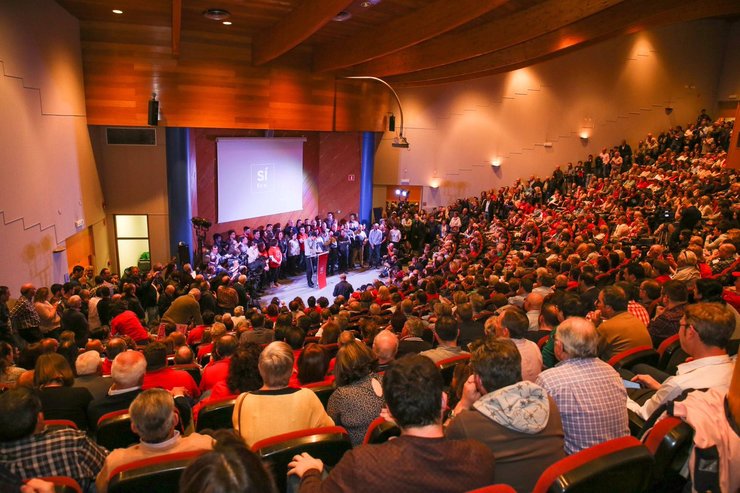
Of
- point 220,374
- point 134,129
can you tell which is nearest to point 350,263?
point 134,129

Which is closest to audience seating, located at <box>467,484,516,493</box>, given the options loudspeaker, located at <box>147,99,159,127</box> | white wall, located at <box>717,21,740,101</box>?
loudspeaker, located at <box>147,99,159,127</box>

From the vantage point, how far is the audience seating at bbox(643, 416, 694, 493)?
1890 mm

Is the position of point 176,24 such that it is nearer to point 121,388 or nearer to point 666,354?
point 121,388

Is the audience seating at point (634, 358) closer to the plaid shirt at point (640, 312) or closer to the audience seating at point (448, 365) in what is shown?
the audience seating at point (448, 365)

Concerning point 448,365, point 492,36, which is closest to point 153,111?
point 492,36

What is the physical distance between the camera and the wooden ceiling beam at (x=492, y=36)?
27.4ft

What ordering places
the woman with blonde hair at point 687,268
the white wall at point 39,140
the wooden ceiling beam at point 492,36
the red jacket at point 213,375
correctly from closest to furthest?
1. the red jacket at point 213,375
2. the woman with blonde hair at point 687,268
3. the white wall at point 39,140
4. the wooden ceiling beam at point 492,36

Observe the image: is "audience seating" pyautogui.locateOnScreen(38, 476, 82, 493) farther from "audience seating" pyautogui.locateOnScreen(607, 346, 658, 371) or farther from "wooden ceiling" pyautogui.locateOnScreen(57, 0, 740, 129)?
"wooden ceiling" pyautogui.locateOnScreen(57, 0, 740, 129)

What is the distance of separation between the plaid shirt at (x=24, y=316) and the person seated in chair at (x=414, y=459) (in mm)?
5034

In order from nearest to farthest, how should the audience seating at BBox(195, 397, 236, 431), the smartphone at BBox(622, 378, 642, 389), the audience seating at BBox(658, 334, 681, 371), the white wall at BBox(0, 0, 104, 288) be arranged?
the audience seating at BBox(195, 397, 236, 431) → the smartphone at BBox(622, 378, 642, 389) → the audience seating at BBox(658, 334, 681, 371) → the white wall at BBox(0, 0, 104, 288)

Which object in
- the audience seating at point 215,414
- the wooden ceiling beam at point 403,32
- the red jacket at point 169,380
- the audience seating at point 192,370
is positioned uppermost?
the wooden ceiling beam at point 403,32

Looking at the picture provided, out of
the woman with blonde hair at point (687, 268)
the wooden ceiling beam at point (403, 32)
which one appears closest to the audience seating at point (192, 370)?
the woman with blonde hair at point (687, 268)

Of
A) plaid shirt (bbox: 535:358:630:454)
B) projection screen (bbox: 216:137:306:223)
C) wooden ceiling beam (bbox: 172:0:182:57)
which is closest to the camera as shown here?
plaid shirt (bbox: 535:358:630:454)

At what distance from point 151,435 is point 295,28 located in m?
7.63
